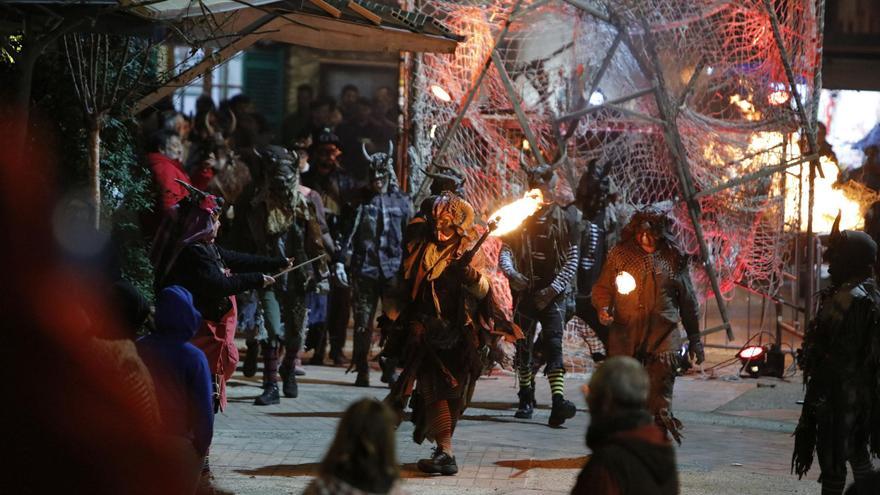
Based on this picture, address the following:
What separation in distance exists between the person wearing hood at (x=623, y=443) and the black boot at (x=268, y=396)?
23.5 feet

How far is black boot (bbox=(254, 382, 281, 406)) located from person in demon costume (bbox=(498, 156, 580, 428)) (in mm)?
2099

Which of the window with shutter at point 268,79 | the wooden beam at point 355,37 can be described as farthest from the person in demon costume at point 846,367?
the window with shutter at point 268,79

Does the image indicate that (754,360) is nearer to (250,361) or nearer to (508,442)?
(508,442)

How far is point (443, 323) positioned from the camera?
8859 mm

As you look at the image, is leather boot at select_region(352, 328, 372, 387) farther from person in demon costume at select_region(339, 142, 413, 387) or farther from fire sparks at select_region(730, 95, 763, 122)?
fire sparks at select_region(730, 95, 763, 122)

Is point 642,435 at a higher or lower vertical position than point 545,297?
lower

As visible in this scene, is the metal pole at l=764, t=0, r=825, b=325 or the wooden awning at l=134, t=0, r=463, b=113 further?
the metal pole at l=764, t=0, r=825, b=325

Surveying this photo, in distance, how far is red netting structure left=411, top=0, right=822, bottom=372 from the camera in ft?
46.1

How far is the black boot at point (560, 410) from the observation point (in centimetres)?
1081

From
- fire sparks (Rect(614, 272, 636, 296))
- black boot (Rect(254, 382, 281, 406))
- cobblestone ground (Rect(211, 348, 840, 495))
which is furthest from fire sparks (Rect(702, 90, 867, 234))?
black boot (Rect(254, 382, 281, 406))

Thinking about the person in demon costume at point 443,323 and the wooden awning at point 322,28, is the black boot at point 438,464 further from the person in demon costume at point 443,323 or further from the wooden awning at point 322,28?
the wooden awning at point 322,28

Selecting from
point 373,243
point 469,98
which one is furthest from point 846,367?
point 469,98

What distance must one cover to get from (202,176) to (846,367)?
25.1 ft

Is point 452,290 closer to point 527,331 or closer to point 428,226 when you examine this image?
point 428,226
